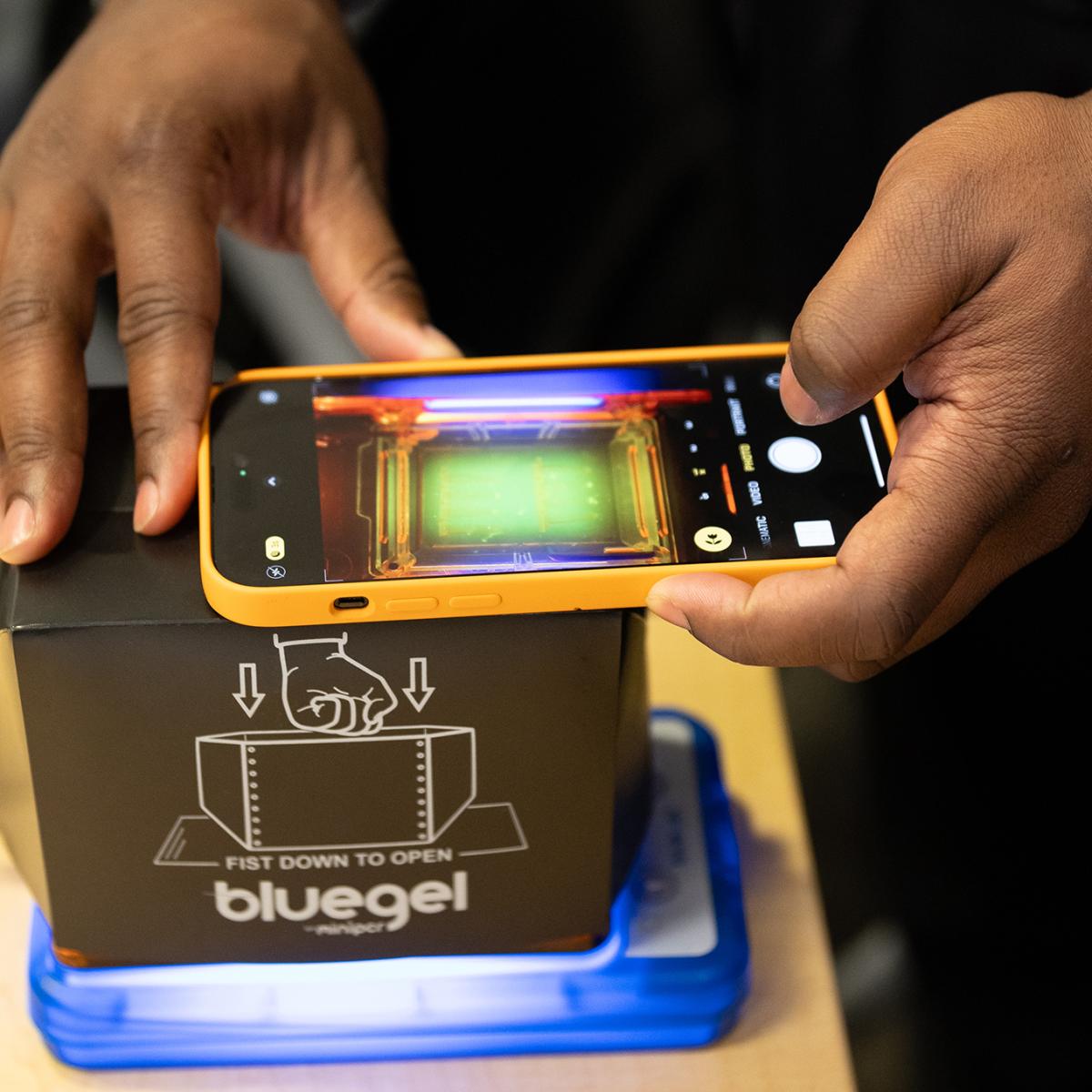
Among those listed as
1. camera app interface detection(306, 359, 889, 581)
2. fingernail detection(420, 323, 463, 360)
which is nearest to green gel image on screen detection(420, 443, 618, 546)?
camera app interface detection(306, 359, 889, 581)

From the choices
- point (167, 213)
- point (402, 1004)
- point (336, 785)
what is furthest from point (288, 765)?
point (167, 213)

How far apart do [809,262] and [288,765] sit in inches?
25.2

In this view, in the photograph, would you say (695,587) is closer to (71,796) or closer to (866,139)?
(71,796)

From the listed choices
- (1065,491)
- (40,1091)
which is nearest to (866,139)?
(1065,491)

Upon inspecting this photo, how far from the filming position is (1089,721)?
0.71 meters

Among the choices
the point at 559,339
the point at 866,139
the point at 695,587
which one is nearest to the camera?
the point at 695,587

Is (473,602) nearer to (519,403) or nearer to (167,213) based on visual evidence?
(519,403)

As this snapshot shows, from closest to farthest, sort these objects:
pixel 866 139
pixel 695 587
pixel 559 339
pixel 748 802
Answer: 1. pixel 695 587
2. pixel 748 802
3. pixel 866 139
4. pixel 559 339

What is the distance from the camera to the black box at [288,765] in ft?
1.44

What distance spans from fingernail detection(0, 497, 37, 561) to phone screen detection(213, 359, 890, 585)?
0.20 feet

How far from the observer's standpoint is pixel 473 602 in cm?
43

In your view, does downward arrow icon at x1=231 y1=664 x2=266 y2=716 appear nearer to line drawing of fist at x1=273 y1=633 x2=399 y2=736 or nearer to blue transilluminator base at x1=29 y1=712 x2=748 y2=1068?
line drawing of fist at x1=273 y1=633 x2=399 y2=736

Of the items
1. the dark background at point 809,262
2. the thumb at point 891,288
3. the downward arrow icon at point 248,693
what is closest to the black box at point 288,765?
the downward arrow icon at point 248,693

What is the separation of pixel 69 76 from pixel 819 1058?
1.87 feet
